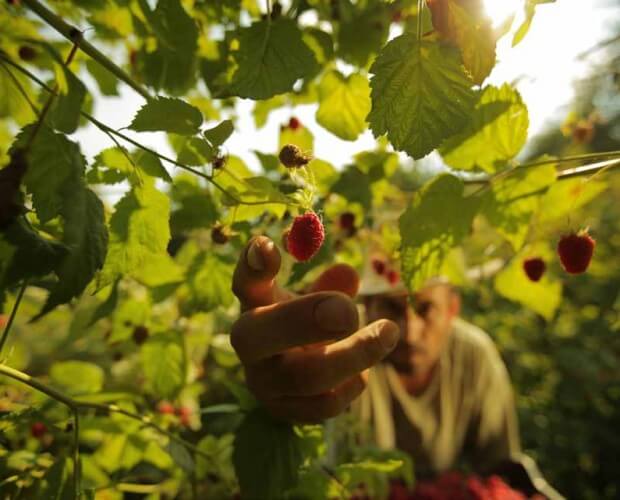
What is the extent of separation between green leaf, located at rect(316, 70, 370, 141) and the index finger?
0.42m

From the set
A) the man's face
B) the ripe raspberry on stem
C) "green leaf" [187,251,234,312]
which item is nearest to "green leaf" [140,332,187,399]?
"green leaf" [187,251,234,312]

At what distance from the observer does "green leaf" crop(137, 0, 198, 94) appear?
0.74 metres

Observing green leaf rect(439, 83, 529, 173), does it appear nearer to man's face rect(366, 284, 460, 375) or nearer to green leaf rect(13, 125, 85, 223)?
green leaf rect(13, 125, 85, 223)

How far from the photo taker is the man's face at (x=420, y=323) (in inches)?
82.6

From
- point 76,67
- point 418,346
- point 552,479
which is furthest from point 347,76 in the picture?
point 552,479

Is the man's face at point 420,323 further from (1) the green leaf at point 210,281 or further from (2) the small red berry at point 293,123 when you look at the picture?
(1) the green leaf at point 210,281

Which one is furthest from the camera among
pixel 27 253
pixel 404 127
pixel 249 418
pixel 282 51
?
pixel 249 418

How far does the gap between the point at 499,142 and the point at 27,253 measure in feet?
2.34

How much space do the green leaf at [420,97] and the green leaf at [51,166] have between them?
32 cm

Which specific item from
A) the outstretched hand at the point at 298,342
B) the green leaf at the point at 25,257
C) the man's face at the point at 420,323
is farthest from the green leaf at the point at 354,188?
the man's face at the point at 420,323

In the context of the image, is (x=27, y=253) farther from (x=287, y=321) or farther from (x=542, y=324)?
(x=542, y=324)

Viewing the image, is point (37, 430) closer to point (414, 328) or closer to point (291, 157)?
point (291, 157)

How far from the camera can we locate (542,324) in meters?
4.35

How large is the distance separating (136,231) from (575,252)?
69 cm
